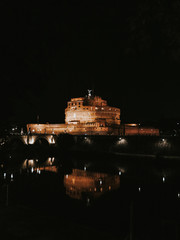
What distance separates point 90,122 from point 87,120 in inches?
388

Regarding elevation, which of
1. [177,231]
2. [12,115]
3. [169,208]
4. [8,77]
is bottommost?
[169,208]

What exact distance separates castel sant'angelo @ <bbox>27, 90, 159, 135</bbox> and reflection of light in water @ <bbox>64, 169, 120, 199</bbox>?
5438 cm

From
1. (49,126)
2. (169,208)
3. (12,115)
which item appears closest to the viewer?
(12,115)

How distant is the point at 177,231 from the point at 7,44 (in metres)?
6.72

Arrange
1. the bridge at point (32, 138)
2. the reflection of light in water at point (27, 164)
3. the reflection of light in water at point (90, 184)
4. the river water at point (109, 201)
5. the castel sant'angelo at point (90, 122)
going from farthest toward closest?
Answer: the castel sant'angelo at point (90, 122)
the bridge at point (32, 138)
the reflection of light in water at point (27, 164)
the reflection of light in water at point (90, 184)
the river water at point (109, 201)

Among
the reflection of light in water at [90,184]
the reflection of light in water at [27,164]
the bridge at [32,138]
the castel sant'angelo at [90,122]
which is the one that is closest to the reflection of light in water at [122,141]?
the reflection of light in water at [27,164]

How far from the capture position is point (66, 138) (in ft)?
197

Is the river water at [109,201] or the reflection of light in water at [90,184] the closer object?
the river water at [109,201]

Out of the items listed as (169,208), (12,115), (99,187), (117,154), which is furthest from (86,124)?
(12,115)

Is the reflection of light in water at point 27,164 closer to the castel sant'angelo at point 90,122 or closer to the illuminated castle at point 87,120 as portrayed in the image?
the castel sant'angelo at point 90,122

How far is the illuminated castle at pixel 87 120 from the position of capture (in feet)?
294

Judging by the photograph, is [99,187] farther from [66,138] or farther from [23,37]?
[66,138]

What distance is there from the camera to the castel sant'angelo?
8750 cm

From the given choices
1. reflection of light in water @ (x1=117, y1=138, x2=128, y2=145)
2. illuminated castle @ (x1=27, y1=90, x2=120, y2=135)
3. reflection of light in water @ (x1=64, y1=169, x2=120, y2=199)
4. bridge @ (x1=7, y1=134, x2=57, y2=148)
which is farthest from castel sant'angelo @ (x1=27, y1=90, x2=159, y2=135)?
reflection of light in water @ (x1=64, y1=169, x2=120, y2=199)
